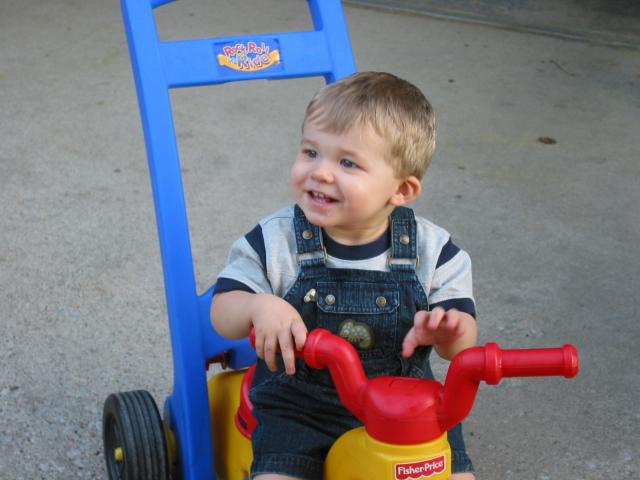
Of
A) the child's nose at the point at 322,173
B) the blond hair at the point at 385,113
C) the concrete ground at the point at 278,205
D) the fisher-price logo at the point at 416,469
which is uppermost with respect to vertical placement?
the blond hair at the point at 385,113

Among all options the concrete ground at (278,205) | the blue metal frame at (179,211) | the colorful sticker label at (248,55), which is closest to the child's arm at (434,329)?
the blue metal frame at (179,211)

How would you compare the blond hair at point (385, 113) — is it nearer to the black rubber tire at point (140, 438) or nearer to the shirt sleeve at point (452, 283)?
the shirt sleeve at point (452, 283)

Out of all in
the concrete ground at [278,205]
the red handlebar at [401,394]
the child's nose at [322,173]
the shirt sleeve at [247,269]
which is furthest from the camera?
the concrete ground at [278,205]

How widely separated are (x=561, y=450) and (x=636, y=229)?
99 centimetres

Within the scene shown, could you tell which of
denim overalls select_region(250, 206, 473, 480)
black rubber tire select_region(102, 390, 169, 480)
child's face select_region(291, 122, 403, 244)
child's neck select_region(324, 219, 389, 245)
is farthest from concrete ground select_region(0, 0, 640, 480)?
child's face select_region(291, 122, 403, 244)

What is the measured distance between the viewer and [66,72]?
352 cm

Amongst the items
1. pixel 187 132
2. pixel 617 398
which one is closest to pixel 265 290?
pixel 617 398

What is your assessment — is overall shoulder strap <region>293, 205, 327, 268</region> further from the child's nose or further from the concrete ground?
the concrete ground

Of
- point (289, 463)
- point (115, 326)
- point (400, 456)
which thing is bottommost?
point (115, 326)

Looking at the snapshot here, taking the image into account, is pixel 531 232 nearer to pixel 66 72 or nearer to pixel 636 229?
pixel 636 229

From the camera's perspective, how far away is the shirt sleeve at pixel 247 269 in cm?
129

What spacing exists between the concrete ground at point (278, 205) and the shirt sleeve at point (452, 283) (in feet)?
1.79

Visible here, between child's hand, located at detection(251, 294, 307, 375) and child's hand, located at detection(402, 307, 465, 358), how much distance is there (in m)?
0.13

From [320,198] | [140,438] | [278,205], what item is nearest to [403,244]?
[320,198]
